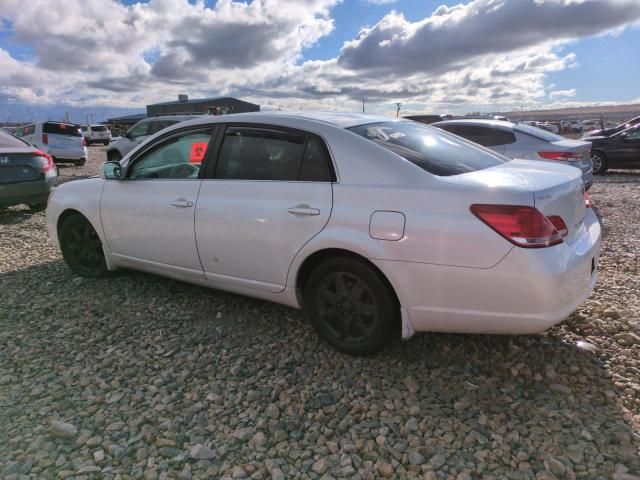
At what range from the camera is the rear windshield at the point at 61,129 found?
16159mm

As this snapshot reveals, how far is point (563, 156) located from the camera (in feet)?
24.5

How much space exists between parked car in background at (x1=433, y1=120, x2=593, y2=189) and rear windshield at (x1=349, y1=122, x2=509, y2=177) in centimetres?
464

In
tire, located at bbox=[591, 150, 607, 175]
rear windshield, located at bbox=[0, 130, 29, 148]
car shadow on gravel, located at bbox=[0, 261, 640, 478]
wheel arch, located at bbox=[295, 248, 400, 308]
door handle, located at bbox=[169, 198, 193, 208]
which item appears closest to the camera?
car shadow on gravel, located at bbox=[0, 261, 640, 478]

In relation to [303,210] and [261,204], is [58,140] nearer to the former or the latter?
[261,204]

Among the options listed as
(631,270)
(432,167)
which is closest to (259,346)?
(432,167)

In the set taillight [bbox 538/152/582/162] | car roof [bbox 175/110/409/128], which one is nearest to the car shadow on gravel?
car roof [bbox 175/110/409/128]

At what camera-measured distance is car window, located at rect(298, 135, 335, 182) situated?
9.93 feet

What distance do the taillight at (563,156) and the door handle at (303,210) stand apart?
5.84 metres

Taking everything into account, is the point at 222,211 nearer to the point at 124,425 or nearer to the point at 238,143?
the point at 238,143

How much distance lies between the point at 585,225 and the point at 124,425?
288 centimetres

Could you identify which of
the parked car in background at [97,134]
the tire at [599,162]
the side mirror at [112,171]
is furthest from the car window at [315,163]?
the parked car in background at [97,134]

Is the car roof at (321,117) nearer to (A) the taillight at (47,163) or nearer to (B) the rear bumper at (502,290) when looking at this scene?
(B) the rear bumper at (502,290)

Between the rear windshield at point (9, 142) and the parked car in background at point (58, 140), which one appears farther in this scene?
the parked car in background at point (58, 140)

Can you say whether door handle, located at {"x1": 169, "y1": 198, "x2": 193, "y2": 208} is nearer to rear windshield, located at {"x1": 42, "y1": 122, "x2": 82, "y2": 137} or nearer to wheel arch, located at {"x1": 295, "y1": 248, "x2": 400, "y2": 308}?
wheel arch, located at {"x1": 295, "y1": 248, "x2": 400, "y2": 308}
